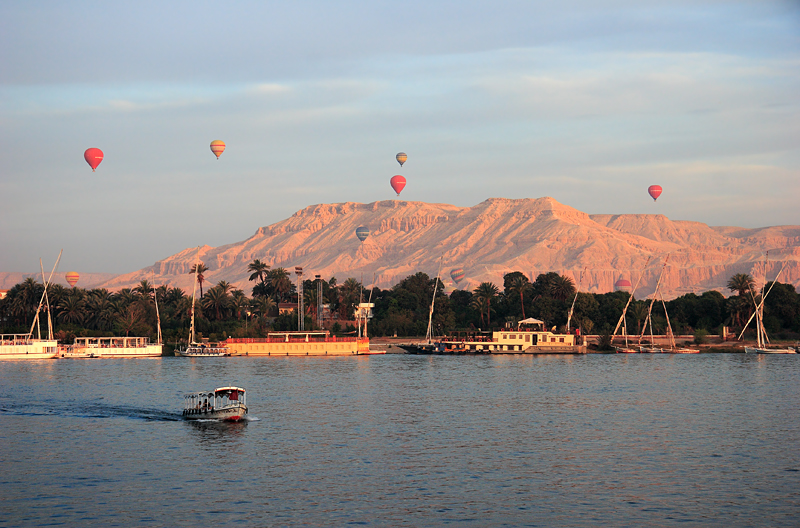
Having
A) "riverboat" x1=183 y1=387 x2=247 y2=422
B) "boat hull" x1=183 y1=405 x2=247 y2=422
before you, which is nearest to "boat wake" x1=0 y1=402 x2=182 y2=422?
"riverboat" x1=183 y1=387 x2=247 y2=422

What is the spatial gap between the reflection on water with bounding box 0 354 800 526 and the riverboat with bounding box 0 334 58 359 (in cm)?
6616

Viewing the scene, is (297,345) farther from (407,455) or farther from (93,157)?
(407,455)

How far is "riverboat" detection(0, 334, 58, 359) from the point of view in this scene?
171375 millimetres

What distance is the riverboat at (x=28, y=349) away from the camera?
562 ft

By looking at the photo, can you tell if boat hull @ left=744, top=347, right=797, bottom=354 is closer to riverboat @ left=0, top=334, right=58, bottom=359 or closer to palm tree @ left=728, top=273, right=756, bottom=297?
palm tree @ left=728, top=273, right=756, bottom=297

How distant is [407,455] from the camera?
58344mm

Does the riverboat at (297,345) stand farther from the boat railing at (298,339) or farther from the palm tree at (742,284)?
the palm tree at (742,284)

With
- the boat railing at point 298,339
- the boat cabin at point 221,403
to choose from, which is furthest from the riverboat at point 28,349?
the boat cabin at point 221,403

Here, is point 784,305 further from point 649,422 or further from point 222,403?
point 222,403

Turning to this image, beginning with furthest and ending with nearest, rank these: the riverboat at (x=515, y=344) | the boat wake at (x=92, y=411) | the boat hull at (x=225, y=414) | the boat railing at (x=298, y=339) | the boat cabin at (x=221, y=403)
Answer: the riverboat at (x=515, y=344) < the boat railing at (x=298, y=339) < the boat wake at (x=92, y=411) < the boat cabin at (x=221, y=403) < the boat hull at (x=225, y=414)

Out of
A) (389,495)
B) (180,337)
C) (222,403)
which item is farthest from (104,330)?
(389,495)

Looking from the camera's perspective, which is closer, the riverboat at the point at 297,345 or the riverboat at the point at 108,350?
the riverboat at the point at 108,350

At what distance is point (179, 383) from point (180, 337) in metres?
80.7

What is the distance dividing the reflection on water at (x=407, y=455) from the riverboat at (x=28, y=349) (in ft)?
217
